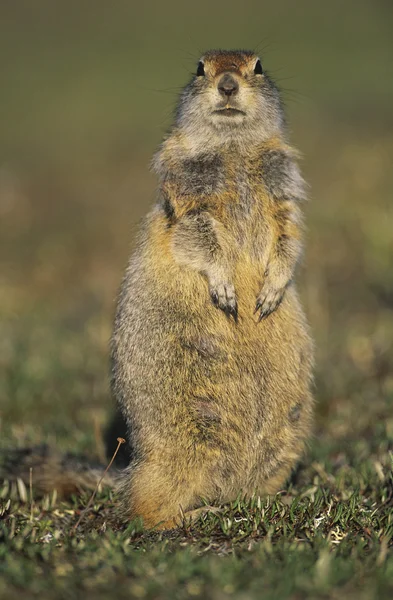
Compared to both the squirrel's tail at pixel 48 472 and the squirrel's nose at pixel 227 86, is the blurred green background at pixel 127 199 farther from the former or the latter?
the squirrel's nose at pixel 227 86

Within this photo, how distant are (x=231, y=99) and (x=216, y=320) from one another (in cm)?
133

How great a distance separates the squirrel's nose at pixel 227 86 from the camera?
4.99 meters

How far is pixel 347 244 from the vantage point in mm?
11961

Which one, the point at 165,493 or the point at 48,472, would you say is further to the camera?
the point at 48,472

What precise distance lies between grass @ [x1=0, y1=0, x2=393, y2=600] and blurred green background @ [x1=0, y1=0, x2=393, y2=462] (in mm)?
35

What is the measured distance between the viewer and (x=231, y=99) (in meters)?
5.04

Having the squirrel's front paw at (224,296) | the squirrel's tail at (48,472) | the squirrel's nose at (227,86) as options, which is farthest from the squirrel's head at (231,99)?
the squirrel's tail at (48,472)

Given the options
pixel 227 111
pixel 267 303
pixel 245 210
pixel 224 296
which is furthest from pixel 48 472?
pixel 227 111

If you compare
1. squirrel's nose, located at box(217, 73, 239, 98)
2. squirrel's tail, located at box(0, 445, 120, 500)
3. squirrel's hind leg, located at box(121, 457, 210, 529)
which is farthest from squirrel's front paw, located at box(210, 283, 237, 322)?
squirrel's tail, located at box(0, 445, 120, 500)

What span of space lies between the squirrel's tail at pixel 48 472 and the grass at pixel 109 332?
11 cm

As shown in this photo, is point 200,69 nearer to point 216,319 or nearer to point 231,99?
point 231,99

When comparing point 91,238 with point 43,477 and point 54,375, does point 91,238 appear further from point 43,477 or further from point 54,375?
point 43,477

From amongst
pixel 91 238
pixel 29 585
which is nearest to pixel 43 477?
pixel 29 585

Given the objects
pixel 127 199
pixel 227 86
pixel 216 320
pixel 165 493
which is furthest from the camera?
pixel 127 199
